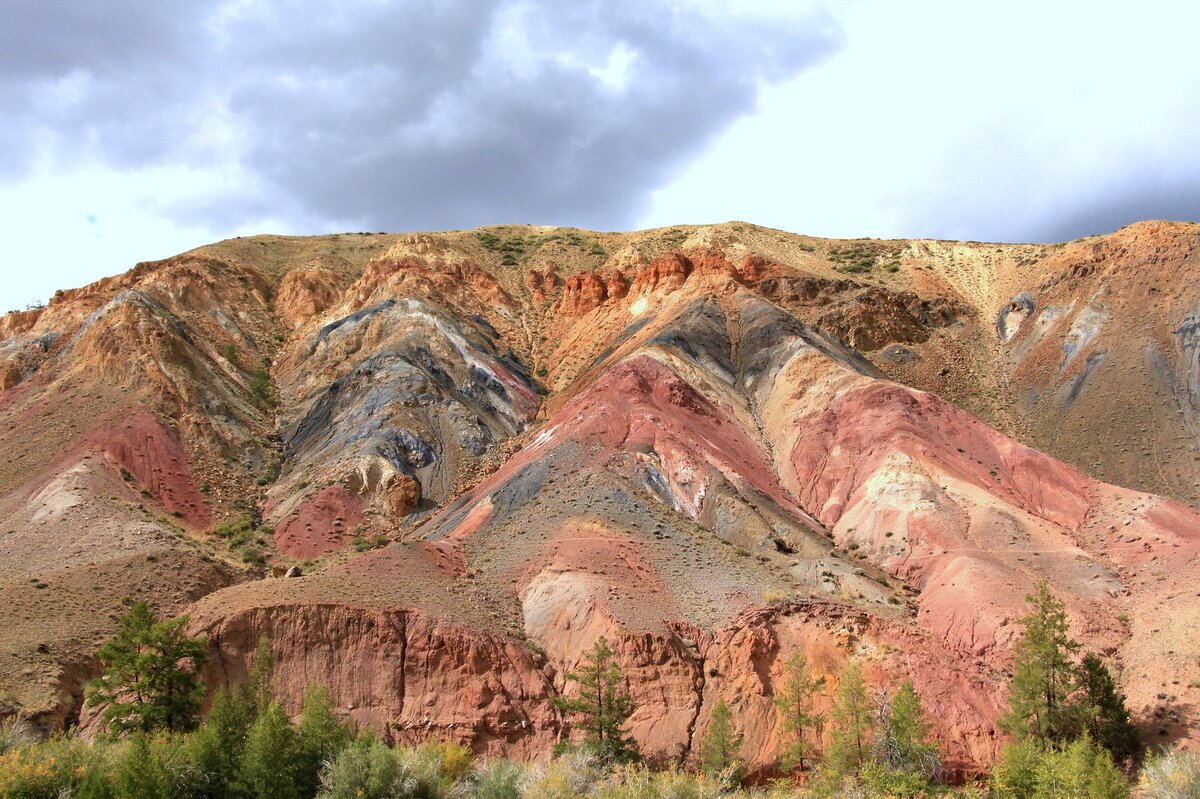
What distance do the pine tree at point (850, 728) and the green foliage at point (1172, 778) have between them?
682cm

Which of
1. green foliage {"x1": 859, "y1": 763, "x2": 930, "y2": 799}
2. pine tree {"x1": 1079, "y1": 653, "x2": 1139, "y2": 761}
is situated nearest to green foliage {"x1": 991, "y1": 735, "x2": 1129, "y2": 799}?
pine tree {"x1": 1079, "y1": 653, "x2": 1139, "y2": 761}

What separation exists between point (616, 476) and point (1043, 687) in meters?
19.7

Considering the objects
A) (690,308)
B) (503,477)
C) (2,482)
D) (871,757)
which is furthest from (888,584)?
(2,482)

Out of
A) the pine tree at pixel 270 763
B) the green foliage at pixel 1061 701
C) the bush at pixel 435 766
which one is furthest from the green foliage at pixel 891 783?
the pine tree at pixel 270 763

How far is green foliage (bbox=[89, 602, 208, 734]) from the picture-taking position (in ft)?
89.2

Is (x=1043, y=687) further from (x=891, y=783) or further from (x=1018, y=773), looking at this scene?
(x=891, y=783)

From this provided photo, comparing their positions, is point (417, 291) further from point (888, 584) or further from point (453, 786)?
point (453, 786)

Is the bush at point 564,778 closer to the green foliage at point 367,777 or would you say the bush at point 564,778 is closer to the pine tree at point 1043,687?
the green foliage at point 367,777

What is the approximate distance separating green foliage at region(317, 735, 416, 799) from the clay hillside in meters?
6.15

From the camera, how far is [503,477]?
148 ft

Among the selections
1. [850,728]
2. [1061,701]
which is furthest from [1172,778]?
[850,728]

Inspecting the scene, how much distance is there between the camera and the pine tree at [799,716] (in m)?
27.9

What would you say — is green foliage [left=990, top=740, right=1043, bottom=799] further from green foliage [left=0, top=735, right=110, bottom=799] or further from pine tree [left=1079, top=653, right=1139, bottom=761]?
green foliage [left=0, top=735, right=110, bottom=799]

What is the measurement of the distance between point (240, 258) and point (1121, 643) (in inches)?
2935
